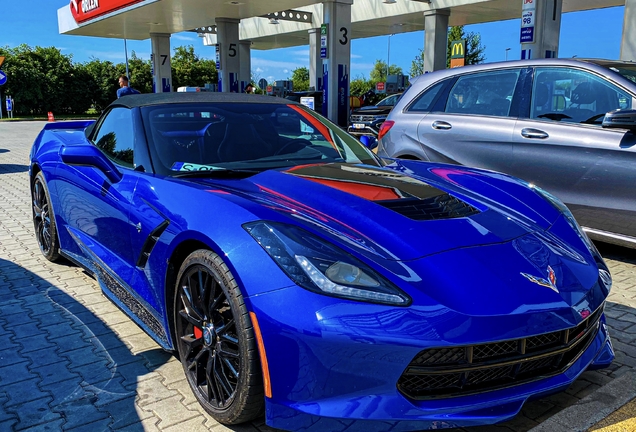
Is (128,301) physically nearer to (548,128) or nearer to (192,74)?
(548,128)

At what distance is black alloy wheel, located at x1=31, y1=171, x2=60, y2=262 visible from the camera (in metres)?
4.61

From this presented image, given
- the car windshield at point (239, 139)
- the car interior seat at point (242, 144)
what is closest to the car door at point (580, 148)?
the car windshield at point (239, 139)

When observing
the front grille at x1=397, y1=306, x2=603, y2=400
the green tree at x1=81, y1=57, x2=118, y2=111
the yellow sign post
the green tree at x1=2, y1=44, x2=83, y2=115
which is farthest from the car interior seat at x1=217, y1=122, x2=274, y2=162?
the green tree at x1=81, y1=57, x2=118, y2=111

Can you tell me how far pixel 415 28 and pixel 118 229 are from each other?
31.0 metres

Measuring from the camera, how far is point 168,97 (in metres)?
3.71

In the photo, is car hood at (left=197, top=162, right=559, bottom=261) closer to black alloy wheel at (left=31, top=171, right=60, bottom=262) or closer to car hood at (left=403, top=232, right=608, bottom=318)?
car hood at (left=403, top=232, right=608, bottom=318)

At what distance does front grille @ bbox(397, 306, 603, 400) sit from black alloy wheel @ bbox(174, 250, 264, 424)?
599 millimetres

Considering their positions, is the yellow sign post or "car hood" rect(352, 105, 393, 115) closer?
the yellow sign post

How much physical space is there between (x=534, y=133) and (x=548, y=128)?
13 centimetres

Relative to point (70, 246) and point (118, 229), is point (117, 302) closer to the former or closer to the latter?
point (118, 229)

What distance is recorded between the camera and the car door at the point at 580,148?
453cm

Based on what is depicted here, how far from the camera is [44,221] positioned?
4.88 metres

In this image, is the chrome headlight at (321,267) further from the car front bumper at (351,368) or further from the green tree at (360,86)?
the green tree at (360,86)

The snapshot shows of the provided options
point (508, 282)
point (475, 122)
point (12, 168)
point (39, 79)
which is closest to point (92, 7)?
point (12, 168)
